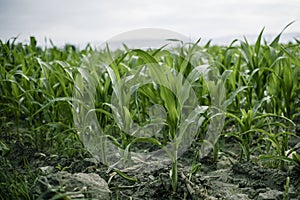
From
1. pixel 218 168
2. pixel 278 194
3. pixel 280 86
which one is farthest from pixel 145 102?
pixel 278 194

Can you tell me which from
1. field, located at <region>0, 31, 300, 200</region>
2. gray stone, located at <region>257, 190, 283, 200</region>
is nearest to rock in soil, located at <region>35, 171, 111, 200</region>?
field, located at <region>0, 31, 300, 200</region>

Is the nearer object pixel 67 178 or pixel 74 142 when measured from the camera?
pixel 67 178

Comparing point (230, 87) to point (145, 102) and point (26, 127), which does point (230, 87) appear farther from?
point (26, 127)

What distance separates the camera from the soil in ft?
4.50

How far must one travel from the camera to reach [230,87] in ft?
6.83

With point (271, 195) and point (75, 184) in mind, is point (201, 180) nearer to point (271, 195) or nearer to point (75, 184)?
point (271, 195)

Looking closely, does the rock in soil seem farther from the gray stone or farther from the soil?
the gray stone

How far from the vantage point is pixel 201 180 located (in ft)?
4.80

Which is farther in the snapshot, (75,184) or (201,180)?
(201,180)

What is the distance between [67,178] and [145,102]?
898mm

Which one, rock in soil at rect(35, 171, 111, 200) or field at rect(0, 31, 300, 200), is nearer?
rock in soil at rect(35, 171, 111, 200)

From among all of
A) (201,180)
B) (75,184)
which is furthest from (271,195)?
(75,184)

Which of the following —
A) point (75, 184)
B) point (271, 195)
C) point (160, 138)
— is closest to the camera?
point (75, 184)

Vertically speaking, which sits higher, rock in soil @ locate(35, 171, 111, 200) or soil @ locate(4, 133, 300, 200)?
rock in soil @ locate(35, 171, 111, 200)
